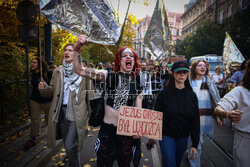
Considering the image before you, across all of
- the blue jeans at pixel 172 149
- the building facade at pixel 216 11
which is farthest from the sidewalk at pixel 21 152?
the building facade at pixel 216 11

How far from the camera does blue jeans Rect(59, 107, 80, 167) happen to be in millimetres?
3025

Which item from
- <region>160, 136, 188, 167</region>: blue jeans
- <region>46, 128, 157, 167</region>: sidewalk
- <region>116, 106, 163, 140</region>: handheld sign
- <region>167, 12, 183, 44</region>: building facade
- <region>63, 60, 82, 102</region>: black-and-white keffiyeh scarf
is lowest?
<region>46, 128, 157, 167</region>: sidewalk

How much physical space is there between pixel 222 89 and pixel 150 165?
7.49 m

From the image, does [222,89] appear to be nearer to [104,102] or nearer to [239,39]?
[104,102]

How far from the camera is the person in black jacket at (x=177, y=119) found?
2621 millimetres

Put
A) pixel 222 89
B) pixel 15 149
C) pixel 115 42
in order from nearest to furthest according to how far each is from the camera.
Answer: pixel 115 42, pixel 15 149, pixel 222 89

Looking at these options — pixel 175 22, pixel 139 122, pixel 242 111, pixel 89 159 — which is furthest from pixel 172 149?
pixel 175 22

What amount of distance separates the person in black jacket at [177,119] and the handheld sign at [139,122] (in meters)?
0.19

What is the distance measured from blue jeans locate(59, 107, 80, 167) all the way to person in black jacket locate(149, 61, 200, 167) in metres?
1.38

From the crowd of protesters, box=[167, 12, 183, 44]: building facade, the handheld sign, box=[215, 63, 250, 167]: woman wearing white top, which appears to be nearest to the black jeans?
the crowd of protesters

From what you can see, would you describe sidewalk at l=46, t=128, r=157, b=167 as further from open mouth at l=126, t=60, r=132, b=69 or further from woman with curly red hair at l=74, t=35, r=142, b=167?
open mouth at l=126, t=60, r=132, b=69

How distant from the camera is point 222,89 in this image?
9758 mm

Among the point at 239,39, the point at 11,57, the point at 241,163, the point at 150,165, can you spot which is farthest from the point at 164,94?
the point at 239,39

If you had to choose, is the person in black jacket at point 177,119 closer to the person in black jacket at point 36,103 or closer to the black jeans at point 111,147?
the black jeans at point 111,147
